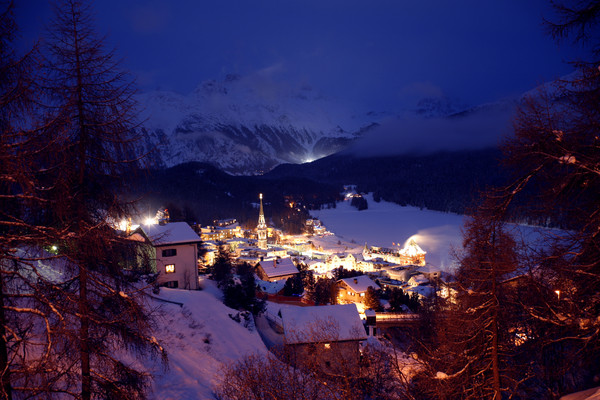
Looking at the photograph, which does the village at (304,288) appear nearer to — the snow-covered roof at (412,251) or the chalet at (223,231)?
the snow-covered roof at (412,251)

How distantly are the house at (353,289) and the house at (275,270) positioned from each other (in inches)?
425

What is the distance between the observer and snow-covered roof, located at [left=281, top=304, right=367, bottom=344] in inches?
783

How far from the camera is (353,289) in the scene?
42531 mm

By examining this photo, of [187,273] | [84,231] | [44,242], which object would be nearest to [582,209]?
[84,231]

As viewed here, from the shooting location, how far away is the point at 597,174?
517 cm

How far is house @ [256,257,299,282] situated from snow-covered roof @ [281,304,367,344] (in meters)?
29.0

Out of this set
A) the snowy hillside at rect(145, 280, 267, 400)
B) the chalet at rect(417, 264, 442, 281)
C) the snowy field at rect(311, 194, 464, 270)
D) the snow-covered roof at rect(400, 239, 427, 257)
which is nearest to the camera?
the snowy hillside at rect(145, 280, 267, 400)

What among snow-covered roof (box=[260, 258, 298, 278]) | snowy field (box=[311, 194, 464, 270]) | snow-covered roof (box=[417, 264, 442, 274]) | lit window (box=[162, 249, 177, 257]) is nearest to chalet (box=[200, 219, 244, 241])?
snowy field (box=[311, 194, 464, 270])

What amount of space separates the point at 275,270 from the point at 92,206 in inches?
1893

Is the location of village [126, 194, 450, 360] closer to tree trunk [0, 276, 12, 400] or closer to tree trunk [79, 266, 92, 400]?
tree trunk [79, 266, 92, 400]

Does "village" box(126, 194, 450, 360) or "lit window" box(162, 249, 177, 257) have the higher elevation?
"lit window" box(162, 249, 177, 257)

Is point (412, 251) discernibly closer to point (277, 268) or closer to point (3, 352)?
point (277, 268)

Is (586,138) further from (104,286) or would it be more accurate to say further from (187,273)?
(187,273)

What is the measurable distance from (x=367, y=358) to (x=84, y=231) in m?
15.4
